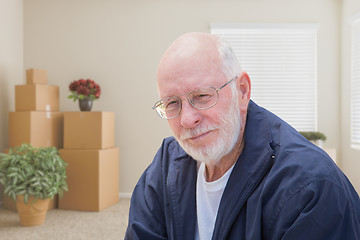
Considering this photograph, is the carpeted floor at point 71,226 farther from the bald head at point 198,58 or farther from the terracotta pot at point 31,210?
the bald head at point 198,58

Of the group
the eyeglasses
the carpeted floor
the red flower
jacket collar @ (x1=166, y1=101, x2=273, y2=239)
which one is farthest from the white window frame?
the eyeglasses

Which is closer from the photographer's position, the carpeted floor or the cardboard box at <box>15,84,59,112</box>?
the carpeted floor

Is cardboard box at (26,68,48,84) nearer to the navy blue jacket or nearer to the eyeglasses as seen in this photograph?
the navy blue jacket

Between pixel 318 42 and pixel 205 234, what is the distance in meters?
4.27

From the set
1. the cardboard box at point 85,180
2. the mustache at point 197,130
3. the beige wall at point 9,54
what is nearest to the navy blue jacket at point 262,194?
the mustache at point 197,130

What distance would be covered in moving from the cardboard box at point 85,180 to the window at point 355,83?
3.02 meters

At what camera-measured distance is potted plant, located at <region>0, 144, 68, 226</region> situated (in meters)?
3.31

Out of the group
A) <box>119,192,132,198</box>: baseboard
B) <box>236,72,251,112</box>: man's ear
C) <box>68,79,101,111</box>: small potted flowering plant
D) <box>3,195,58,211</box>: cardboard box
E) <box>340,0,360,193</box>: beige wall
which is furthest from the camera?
<box>119,192,132,198</box>: baseboard

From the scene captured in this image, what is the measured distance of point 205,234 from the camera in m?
1.15

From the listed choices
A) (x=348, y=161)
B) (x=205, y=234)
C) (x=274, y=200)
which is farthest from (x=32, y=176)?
(x=348, y=161)

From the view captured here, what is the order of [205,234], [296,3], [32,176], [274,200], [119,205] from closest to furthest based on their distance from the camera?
1. [274,200]
2. [205,234]
3. [32,176]
4. [119,205]
5. [296,3]

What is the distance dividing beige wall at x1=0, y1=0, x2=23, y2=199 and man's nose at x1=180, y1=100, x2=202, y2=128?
3.87m

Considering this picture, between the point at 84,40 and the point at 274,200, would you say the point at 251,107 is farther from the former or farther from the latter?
the point at 84,40

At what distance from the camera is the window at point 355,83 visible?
432 cm
